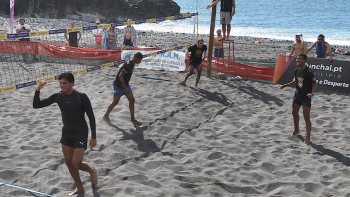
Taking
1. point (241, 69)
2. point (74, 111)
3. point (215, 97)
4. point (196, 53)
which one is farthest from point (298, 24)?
point (74, 111)

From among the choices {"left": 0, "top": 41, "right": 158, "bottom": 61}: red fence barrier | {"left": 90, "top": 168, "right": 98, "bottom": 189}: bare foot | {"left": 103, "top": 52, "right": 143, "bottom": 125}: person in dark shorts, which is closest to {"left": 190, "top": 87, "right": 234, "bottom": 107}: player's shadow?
{"left": 103, "top": 52, "right": 143, "bottom": 125}: person in dark shorts

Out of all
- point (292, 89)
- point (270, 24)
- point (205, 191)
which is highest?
point (270, 24)

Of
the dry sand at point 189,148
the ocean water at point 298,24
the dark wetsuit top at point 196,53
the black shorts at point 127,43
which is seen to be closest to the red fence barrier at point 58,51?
the black shorts at point 127,43

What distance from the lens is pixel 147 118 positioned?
735 centimetres

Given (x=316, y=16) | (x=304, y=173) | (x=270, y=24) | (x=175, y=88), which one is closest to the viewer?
(x=304, y=173)

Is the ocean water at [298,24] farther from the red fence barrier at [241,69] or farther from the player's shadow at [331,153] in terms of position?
the player's shadow at [331,153]

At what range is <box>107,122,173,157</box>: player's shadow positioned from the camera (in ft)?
19.0

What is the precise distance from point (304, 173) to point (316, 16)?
59304 millimetres

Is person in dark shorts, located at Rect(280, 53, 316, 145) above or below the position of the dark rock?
below

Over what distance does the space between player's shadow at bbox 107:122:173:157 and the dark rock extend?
35.0 meters

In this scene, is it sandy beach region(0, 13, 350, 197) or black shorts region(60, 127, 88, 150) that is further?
sandy beach region(0, 13, 350, 197)

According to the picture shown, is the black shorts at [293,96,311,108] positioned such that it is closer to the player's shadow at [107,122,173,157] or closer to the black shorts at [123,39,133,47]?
the player's shadow at [107,122,173,157]

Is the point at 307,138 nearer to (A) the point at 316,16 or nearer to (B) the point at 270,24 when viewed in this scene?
(B) the point at 270,24

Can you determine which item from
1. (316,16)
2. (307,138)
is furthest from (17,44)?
(316,16)
